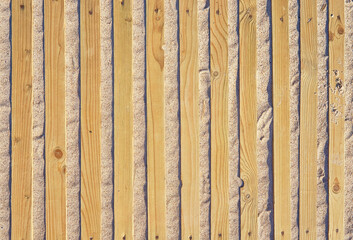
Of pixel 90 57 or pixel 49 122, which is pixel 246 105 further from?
pixel 49 122

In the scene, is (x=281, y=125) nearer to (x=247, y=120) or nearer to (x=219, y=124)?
(x=247, y=120)

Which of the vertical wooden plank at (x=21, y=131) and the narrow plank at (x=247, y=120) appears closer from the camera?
the vertical wooden plank at (x=21, y=131)

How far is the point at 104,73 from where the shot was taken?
211 cm

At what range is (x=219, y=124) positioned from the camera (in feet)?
7.10

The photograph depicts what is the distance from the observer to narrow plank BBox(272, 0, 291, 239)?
221cm

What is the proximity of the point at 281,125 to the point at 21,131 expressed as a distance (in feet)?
4.85

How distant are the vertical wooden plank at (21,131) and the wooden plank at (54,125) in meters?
0.09

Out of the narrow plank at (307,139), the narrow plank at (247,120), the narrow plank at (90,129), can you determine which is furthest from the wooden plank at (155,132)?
the narrow plank at (307,139)

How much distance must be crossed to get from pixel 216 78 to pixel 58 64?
895 mm

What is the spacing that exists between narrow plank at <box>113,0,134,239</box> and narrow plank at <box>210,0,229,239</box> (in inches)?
18.6

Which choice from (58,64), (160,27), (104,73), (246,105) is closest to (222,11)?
(160,27)

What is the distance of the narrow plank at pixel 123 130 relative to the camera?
2.12 m

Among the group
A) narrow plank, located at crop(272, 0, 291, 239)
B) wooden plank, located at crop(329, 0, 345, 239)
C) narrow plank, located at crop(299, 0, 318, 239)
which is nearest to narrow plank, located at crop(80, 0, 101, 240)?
narrow plank, located at crop(272, 0, 291, 239)

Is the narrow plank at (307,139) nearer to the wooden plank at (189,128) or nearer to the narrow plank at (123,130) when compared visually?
the wooden plank at (189,128)
